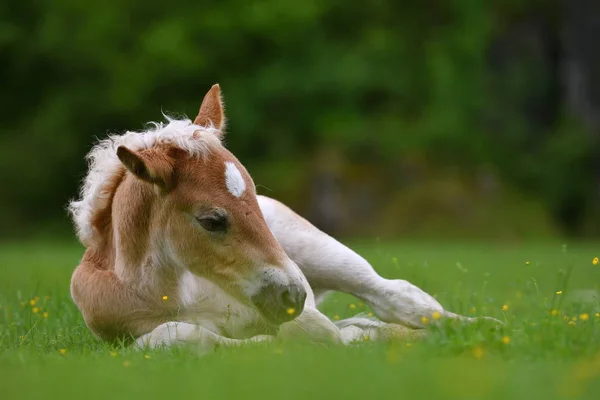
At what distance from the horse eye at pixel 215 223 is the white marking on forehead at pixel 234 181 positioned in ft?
0.51

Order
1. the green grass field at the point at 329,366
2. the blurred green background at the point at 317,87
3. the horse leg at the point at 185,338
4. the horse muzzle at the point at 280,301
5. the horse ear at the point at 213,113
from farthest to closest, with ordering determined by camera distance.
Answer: the blurred green background at the point at 317,87 < the horse ear at the point at 213,113 < the horse leg at the point at 185,338 < the horse muzzle at the point at 280,301 < the green grass field at the point at 329,366

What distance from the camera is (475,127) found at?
25.6 meters

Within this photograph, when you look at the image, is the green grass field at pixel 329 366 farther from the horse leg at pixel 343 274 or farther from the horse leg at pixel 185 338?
the horse leg at pixel 343 274

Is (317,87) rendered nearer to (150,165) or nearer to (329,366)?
(150,165)

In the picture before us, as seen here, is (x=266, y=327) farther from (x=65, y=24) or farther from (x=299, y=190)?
(x=65, y=24)

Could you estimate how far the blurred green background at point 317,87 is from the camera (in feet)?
82.0

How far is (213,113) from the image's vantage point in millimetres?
6652

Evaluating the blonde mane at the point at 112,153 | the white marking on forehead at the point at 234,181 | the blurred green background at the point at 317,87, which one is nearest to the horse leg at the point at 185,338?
the white marking on forehead at the point at 234,181

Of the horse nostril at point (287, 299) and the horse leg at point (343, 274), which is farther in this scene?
the horse leg at point (343, 274)

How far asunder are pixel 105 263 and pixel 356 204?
1641 centimetres

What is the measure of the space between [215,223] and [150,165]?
473 millimetres

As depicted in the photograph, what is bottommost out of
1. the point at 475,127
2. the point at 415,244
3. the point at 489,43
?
the point at 415,244

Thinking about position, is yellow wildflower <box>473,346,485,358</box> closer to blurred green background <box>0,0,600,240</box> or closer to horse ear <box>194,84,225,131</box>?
horse ear <box>194,84,225,131</box>

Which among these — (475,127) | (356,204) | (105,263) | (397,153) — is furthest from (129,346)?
(475,127)
